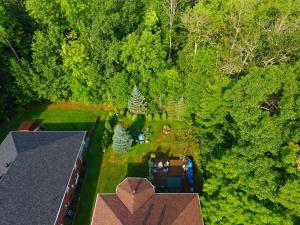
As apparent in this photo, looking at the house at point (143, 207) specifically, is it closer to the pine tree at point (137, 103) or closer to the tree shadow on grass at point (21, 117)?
the pine tree at point (137, 103)

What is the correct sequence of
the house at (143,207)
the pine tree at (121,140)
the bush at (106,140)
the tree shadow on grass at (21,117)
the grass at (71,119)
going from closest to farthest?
the house at (143,207) < the pine tree at (121,140) < the grass at (71,119) < the bush at (106,140) < the tree shadow on grass at (21,117)

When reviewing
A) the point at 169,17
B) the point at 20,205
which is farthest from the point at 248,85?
the point at 20,205

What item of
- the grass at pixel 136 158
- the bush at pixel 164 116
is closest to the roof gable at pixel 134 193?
the grass at pixel 136 158

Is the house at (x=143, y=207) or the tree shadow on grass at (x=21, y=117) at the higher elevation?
the tree shadow on grass at (x=21, y=117)

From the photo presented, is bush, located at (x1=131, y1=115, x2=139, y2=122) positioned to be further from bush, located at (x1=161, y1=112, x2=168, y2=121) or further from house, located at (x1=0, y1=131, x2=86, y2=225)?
house, located at (x1=0, y1=131, x2=86, y2=225)

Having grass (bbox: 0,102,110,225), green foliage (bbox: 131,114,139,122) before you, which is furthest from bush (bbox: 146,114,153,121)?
grass (bbox: 0,102,110,225)

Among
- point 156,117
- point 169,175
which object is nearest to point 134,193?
point 169,175
